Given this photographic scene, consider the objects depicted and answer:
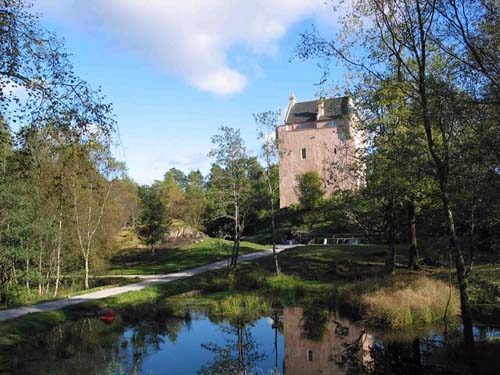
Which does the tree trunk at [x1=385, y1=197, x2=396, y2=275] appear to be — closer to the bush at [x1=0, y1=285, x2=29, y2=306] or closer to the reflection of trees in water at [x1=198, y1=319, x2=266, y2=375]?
the reflection of trees in water at [x1=198, y1=319, x2=266, y2=375]

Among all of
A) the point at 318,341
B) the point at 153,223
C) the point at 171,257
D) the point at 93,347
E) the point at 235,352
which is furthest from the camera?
the point at 153,223

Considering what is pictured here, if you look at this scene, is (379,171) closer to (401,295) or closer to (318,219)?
(401,295)

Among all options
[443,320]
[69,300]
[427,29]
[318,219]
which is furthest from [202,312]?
[318,219]

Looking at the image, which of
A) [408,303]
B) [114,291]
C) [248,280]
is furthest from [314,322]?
[114,291]

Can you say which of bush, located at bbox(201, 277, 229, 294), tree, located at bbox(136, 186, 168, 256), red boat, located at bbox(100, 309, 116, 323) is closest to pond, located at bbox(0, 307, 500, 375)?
red boat, located at bbox(100, 309, 116, 323)

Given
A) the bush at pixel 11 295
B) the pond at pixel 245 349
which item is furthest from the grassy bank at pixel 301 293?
the bush at pixel 11 295

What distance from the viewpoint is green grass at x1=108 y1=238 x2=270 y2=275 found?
2892 centimetres

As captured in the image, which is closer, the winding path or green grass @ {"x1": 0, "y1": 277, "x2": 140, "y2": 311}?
the winding path

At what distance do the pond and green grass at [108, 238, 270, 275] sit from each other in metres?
9.80

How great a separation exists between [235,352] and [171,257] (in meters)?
21.9

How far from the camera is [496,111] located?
8.73m

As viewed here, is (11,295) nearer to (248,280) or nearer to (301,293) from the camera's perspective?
(248,280)

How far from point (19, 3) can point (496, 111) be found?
8.74 metres

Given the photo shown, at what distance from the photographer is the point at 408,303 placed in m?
13.8
